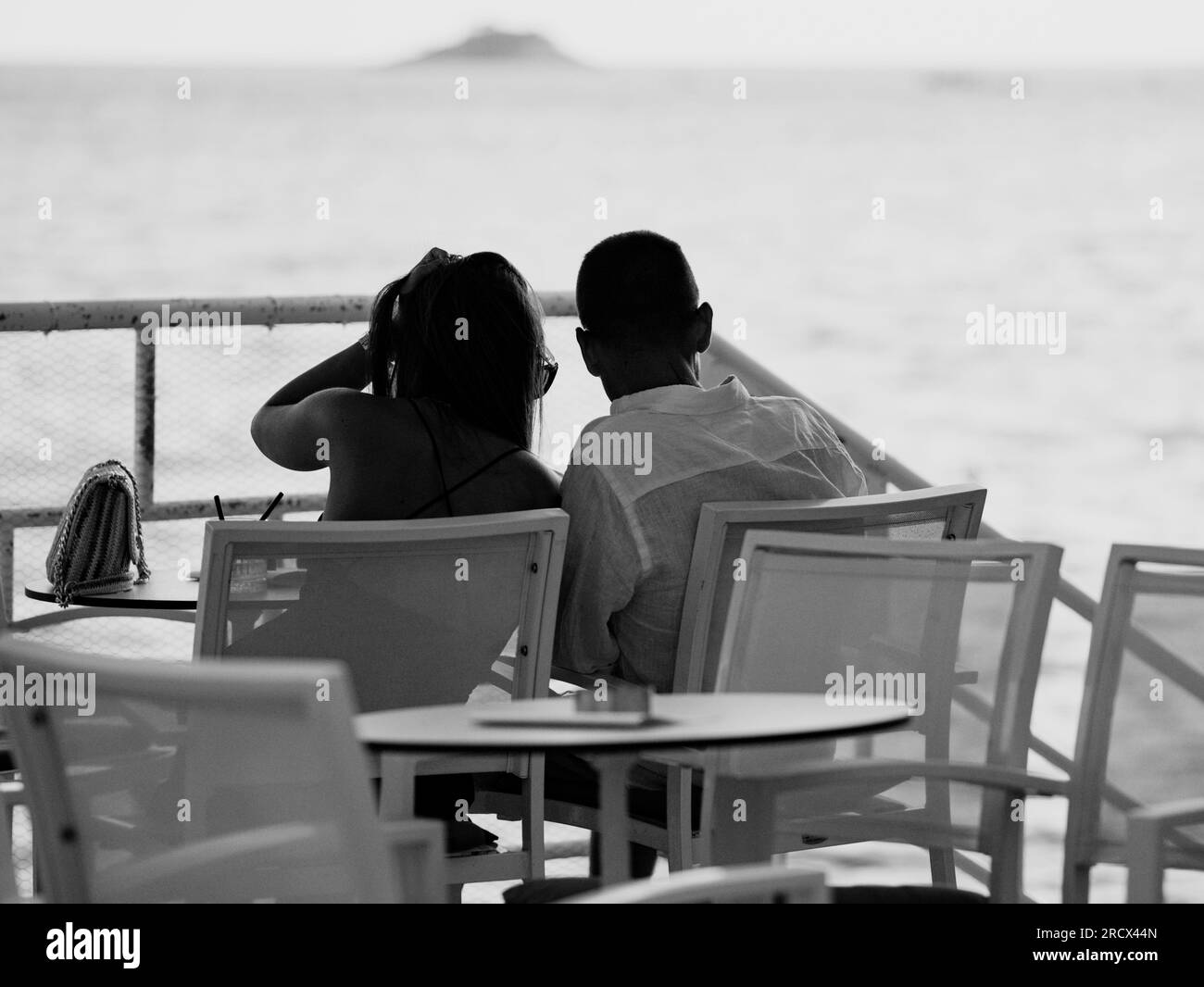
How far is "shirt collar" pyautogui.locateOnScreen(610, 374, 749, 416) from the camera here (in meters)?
2.64

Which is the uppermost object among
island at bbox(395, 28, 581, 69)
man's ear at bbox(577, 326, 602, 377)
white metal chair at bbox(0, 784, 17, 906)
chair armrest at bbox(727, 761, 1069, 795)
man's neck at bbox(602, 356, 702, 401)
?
island at bbox(395, 28, 581, 69)

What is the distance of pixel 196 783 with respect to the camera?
4.67ft

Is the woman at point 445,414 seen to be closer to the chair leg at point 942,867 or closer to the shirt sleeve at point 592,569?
the shirt sleeve at point 592,569

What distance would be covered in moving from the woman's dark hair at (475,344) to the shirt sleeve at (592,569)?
0.16 m

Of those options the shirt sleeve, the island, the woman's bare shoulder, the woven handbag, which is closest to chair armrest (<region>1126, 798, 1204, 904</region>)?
the shirt sleeve

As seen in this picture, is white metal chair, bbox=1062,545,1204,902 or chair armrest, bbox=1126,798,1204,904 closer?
chair armrest, bbox=1126,798,1204,904

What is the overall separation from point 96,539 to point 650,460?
976 millimetres

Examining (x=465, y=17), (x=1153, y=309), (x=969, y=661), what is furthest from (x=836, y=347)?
(x=969, y=661)

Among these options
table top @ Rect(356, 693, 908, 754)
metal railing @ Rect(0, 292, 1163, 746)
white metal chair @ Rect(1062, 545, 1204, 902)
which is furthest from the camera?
metal railing @ Rect(0, 292, 1163, 746)

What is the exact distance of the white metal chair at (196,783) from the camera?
4.09 ft

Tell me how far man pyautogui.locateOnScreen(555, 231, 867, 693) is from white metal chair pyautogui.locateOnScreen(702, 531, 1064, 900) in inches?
13.1

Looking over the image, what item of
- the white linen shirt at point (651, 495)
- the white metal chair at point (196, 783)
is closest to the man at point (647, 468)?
the white linen shirt at point (651, 495)

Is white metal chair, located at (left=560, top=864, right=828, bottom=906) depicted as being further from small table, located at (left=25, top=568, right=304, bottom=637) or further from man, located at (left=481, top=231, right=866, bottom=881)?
man, located at (left=481, top=231, right=866, bottom=881)
